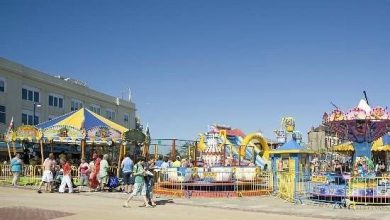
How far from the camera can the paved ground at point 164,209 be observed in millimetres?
13039

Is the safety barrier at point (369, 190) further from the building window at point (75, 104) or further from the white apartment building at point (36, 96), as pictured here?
the building window at point (75, 104)

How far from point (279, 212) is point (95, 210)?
5092 millimetres

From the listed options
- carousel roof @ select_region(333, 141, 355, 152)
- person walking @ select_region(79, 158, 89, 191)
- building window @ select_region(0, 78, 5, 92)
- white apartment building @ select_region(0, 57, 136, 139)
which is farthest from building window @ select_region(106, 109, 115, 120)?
person walking @ select_region(79, 158, 89, 191)

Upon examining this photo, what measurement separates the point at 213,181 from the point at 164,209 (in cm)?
581

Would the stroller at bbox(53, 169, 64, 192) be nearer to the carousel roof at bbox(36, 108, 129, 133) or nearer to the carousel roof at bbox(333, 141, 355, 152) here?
the carousel roof at bbox(36, 108, 129, 133)

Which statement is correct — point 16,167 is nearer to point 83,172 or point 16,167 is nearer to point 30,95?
point 83,172

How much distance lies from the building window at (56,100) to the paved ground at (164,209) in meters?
30.9

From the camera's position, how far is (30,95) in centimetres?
4503

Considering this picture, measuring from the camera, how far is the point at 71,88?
51500 millimetres

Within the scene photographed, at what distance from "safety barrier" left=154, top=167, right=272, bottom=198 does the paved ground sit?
2003 mm

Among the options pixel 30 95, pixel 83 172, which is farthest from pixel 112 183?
pixel 30 95

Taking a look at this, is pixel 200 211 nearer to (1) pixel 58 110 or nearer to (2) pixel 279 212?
(2) pixel 279 212

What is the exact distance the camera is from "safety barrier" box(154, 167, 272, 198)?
19.9 meters

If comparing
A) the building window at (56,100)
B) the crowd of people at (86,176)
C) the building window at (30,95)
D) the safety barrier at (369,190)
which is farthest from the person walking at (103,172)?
the building window at (56,100)
